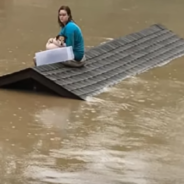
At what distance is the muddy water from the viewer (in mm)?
5152

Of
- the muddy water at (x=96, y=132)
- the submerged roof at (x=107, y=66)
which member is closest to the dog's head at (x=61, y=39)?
the submerged roof at (x=107, y=66)

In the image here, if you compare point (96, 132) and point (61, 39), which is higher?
point (61, 39)

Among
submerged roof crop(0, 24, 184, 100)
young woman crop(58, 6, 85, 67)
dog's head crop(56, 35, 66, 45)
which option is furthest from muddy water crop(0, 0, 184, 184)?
dog's head crop(56, 35, 66, 45)

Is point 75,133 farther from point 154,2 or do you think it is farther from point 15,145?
Answer: point 154,2

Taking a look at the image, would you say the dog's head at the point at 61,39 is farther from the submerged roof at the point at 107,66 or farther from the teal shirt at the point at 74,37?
the submerged roof at the point at 107,66

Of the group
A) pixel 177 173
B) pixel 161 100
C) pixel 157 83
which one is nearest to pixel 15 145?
pixel 177 173

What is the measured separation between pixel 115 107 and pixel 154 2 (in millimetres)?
12379

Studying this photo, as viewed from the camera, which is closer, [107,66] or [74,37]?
[74,37]

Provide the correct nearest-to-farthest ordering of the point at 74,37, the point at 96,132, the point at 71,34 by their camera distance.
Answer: the point at 96,132 < the point at 71,34 < the point at 74,37

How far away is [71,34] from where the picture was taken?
26.9 ft

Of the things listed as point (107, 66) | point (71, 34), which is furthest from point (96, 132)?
point (107, 66)

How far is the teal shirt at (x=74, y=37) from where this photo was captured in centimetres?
818

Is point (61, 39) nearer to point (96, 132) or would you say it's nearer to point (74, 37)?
point (74, 37)

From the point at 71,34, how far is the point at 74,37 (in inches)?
A: 4.5
